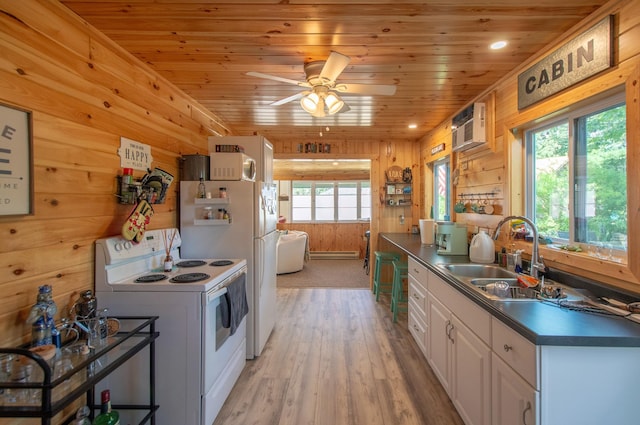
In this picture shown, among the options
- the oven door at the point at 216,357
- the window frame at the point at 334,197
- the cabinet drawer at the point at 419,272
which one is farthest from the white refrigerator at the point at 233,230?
the window frame at the point at 334,197

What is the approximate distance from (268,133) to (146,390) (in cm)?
333

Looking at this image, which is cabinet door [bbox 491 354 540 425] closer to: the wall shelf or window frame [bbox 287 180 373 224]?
the wall shelf

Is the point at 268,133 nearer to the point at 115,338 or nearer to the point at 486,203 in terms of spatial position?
the point at 486,203

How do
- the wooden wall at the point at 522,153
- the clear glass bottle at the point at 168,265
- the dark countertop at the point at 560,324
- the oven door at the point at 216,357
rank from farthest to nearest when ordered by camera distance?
the clear glass bottle at the point at 168,265, the oven door at the point at 216,357, the wooden wall at the point at 522,153, the dark countertop at the point at 560,324

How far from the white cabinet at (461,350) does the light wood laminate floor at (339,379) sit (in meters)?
0.22

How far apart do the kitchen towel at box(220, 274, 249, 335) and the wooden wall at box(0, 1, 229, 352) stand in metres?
0.78

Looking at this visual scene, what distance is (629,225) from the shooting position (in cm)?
141

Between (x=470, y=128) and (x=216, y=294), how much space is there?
Answer: 2.59 m

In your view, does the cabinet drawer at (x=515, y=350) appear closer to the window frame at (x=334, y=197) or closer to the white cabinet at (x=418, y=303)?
the white cabinet at (x=418, y=303)

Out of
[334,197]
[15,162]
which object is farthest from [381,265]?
[334,197]

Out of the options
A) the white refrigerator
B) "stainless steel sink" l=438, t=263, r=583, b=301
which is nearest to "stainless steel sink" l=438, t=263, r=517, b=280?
"stainless steel sink" l=438, t=263, r=583, b=301

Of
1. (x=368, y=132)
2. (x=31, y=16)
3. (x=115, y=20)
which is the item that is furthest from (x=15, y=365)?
(x=368, y=132)

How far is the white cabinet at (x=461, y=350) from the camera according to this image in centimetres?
152

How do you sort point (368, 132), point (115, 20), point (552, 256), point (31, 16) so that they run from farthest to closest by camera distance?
point (368, 132), point (552, 256), point (115, 20), point (31, 16)
